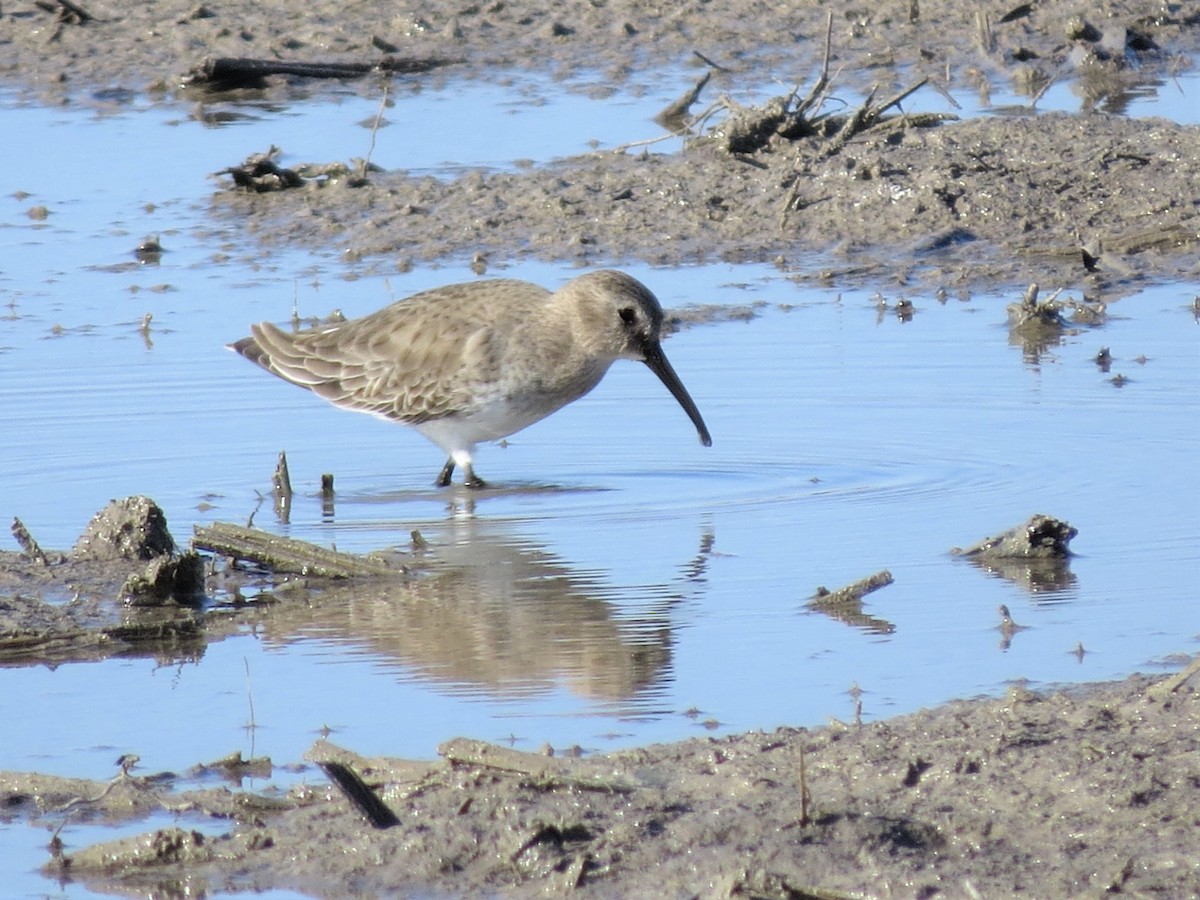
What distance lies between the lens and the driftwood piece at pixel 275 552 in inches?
293

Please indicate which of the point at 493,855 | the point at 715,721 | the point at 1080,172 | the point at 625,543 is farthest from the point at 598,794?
the point at 1080,172

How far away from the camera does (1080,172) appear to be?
13.0 m

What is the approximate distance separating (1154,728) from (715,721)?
1182 mm

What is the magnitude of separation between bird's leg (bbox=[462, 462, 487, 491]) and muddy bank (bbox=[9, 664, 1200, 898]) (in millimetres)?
3891

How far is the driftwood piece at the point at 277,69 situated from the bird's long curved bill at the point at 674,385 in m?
7.19

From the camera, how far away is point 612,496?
872cm

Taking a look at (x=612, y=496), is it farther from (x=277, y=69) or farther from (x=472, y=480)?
(x=277, y=69)

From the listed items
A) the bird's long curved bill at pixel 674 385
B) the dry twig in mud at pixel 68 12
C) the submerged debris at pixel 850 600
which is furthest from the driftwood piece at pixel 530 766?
the dry twig in mud at pixel 68 12

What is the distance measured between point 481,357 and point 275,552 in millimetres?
2434

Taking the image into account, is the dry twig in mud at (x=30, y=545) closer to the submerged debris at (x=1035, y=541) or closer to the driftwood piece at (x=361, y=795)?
the driftwood piece at (x=361, y=795)

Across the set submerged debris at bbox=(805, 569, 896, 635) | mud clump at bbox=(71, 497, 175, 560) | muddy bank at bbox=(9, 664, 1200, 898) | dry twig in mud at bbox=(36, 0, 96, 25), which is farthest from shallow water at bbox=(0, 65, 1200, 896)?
dry twig in mud at bbox=(36, 0, 96, 25)

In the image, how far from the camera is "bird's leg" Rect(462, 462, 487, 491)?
9.27 m

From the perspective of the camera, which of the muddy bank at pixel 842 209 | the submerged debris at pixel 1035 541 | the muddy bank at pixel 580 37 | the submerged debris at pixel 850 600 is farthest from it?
the muddy bank at pixel 580 37

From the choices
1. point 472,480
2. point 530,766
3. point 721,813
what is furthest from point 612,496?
point 721,813
